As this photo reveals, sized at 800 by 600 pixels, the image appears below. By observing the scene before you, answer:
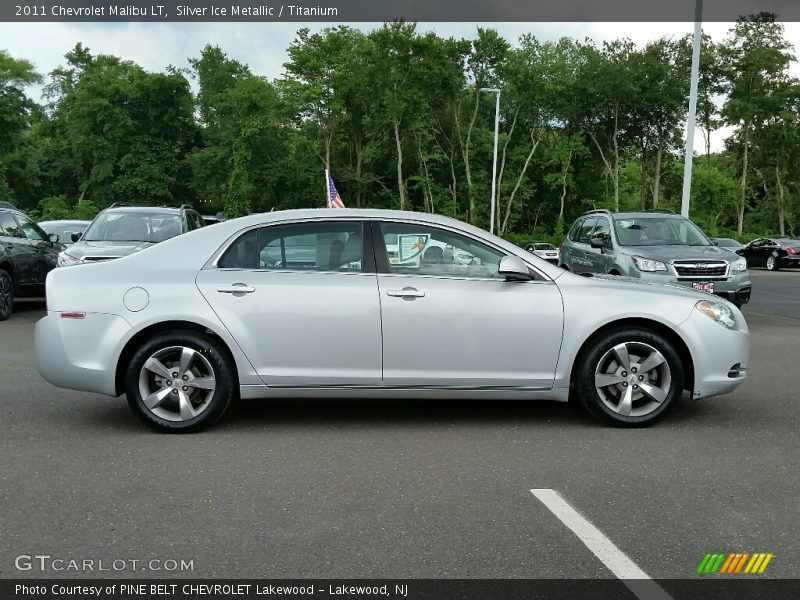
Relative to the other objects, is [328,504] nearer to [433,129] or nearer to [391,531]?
[391,531]

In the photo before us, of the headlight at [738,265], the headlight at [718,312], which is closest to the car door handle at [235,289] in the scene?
the headlight at [718,312]

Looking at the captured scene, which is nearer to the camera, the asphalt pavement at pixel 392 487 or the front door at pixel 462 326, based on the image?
the asphalt pavement at pixel 392 487

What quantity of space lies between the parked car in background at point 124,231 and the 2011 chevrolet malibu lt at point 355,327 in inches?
265

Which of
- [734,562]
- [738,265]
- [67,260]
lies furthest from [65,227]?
[734,562]

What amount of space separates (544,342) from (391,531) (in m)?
2.46

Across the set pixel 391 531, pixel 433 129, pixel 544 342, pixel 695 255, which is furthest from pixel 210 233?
pixel 433 129

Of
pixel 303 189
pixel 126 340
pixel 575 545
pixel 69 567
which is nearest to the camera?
pixel 69 567

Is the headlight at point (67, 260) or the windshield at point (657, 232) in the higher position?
the windshield at point (657, 232)

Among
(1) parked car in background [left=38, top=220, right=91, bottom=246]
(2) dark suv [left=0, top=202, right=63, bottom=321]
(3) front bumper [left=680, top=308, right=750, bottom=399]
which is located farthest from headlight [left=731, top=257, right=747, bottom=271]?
(1) parked car in background [left=38, top=220, right=91, bottom=246]

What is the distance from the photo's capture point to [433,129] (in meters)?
57.0

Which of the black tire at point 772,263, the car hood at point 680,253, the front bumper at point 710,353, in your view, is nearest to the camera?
the front bumper at point 710,353

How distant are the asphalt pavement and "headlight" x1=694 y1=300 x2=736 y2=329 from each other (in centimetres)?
78

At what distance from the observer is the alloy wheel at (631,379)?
20.4 ft

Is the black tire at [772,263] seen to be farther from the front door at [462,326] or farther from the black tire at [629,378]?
the front door at [462,326]
